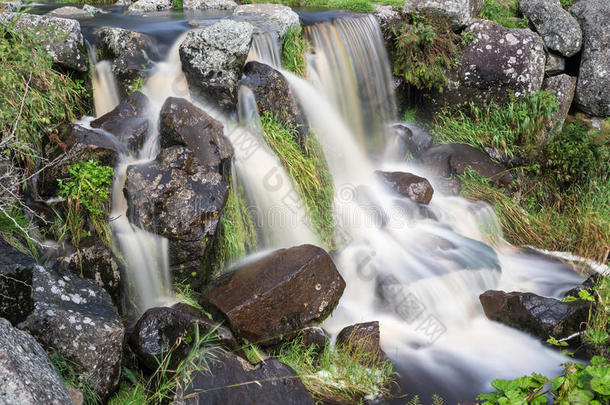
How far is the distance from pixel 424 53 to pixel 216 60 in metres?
4.01

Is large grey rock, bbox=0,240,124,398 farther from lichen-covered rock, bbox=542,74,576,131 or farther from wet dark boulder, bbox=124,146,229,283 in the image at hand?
lichen-covered rock, bbox=542,74,576,131

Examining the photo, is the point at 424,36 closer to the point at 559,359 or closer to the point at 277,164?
the point at 277,164

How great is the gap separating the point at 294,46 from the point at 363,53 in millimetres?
1358

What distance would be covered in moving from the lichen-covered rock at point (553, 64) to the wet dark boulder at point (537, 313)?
17.5ft

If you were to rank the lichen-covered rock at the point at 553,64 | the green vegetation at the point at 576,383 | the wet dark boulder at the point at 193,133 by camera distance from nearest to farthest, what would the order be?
the green vegetation at the point at 576,383
the wet dark boulder at the point at 193,133
the lichen-covered rock at the point at 553,64

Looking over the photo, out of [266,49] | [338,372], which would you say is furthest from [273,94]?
[338,372]

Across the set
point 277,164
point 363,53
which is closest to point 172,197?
point 277,164

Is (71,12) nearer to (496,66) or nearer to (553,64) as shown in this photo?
(496,66)

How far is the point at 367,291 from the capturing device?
5.60 meters

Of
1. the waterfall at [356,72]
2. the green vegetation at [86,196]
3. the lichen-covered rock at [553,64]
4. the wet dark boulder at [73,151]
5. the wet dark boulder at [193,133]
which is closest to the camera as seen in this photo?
the green vegetation at [86,196]

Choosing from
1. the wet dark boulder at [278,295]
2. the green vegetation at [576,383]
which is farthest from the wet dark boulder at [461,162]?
the wet dark boulder at [278,295]

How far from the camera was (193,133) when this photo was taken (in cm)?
530

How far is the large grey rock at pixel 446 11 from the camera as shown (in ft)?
27.7

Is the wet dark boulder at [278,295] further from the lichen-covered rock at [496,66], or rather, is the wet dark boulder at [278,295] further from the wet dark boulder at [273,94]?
the lichen-covered rock at [496,66]
